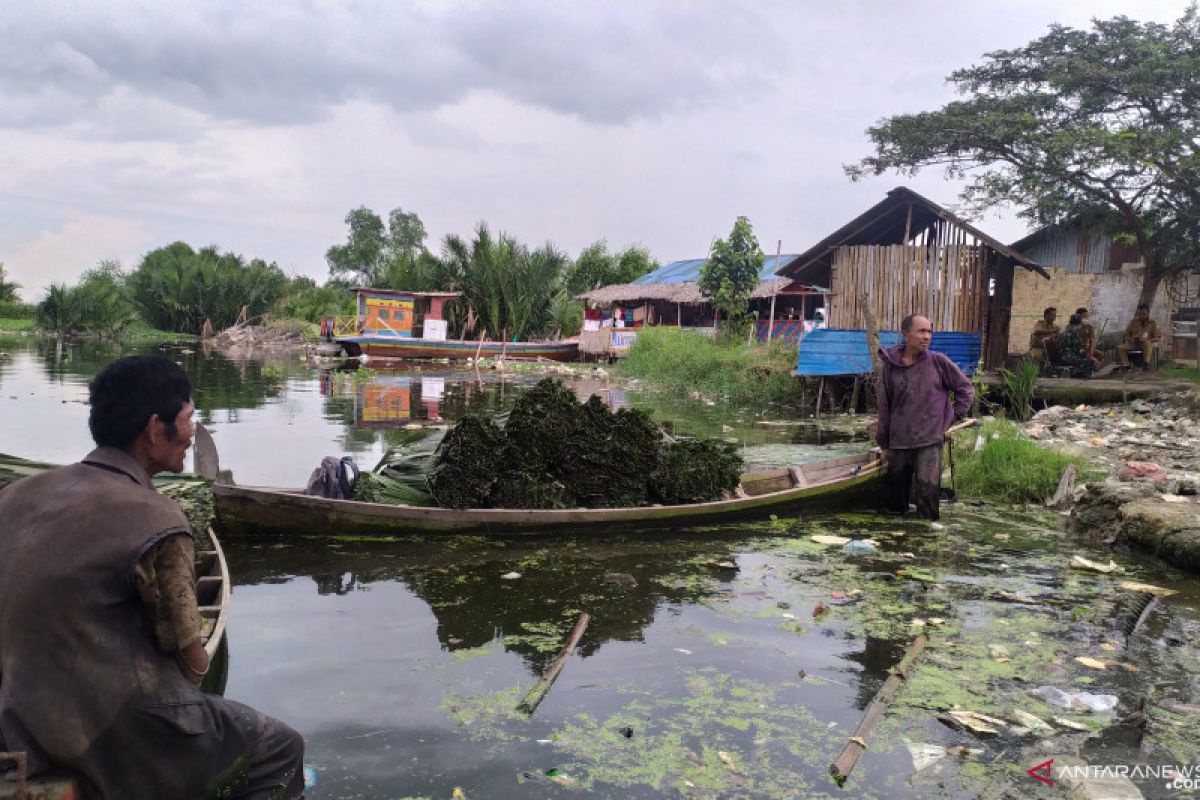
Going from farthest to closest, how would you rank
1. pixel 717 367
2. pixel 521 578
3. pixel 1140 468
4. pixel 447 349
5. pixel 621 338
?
pixel 447 349 < pixel 621 338 < pixel 717 367 < pixel 1140 468 < pixel 521 578

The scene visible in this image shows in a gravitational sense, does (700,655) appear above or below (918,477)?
below

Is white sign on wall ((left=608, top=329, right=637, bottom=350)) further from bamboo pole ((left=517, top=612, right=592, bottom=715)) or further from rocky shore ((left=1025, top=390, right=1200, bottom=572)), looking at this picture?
bamboo pole ((left=517, top=612, right=592, bottom=715))

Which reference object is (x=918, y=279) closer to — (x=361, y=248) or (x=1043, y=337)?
(x=1043, y=337)

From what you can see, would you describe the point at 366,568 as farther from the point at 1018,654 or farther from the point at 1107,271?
the point at 1107,271

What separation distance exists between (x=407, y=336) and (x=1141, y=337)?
24.6m

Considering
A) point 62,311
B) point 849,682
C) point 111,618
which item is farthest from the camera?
point 62,311

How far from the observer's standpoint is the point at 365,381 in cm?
2375

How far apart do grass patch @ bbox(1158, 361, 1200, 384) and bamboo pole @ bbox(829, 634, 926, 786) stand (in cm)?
1272

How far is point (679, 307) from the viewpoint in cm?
3212

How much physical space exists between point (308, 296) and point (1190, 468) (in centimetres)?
5063

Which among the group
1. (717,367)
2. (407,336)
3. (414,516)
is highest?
(407,336)

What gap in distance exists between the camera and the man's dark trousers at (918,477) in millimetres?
7305

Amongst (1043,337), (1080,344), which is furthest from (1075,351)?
(1043,337)

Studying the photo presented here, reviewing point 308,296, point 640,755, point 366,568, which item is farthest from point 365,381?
point 308,296
